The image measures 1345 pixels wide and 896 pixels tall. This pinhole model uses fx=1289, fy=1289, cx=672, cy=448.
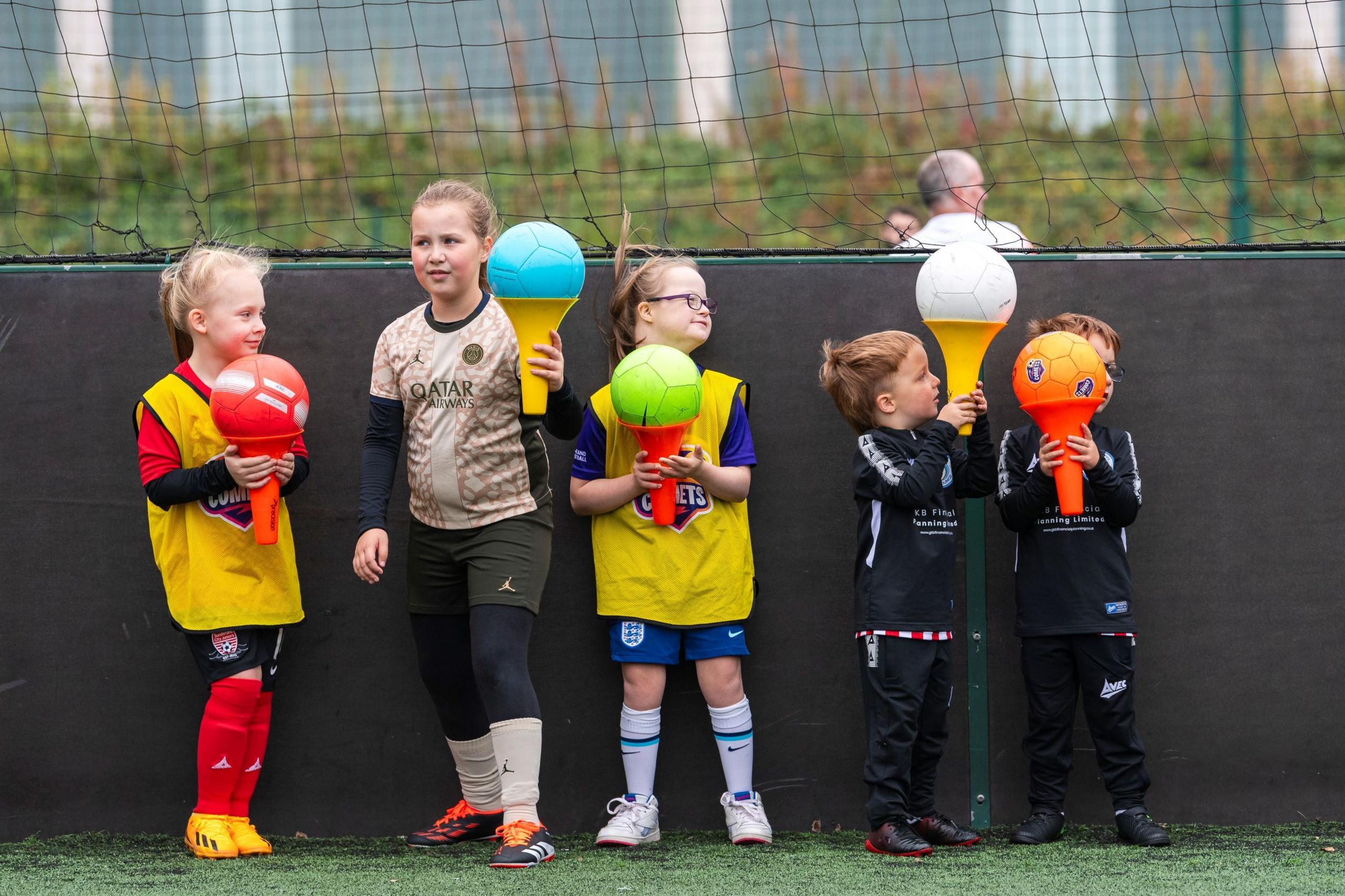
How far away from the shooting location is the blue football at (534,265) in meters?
2.95

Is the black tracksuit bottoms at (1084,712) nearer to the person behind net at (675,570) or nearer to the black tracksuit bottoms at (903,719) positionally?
the black tracksuit bottoms at (903,719)

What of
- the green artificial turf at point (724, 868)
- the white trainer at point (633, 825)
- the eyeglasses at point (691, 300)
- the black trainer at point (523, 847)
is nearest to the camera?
the green artificial turf at point (724, 868)

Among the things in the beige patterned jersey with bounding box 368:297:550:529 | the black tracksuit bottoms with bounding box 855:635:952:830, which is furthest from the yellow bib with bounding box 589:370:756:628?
the black tracksuit bottoms with bounding box 855:635:952:830

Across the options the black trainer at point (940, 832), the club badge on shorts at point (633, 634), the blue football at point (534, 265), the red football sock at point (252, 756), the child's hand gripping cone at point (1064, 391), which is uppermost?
the blue football at point (534, 265)

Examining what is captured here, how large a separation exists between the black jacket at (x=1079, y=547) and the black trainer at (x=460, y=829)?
1435mm

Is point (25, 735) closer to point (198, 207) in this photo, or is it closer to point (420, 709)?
point (420, 709)

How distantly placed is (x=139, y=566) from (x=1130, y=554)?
8.79 ft

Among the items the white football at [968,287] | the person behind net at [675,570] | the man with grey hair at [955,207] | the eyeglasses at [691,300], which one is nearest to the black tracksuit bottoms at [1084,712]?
the person behind net at [675,570]

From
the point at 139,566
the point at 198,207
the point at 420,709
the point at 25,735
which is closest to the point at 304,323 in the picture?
the point at 139,566

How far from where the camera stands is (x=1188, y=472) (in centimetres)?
350

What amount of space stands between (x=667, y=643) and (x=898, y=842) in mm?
742

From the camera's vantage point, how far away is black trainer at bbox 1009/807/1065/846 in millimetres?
3170

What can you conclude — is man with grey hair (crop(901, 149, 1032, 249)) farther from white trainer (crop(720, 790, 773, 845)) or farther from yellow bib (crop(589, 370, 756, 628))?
white trainer (crop(720, 790, 773, 845))

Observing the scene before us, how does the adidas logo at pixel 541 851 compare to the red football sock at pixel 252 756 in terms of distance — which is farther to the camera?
the red football sock at pixel 252 756
